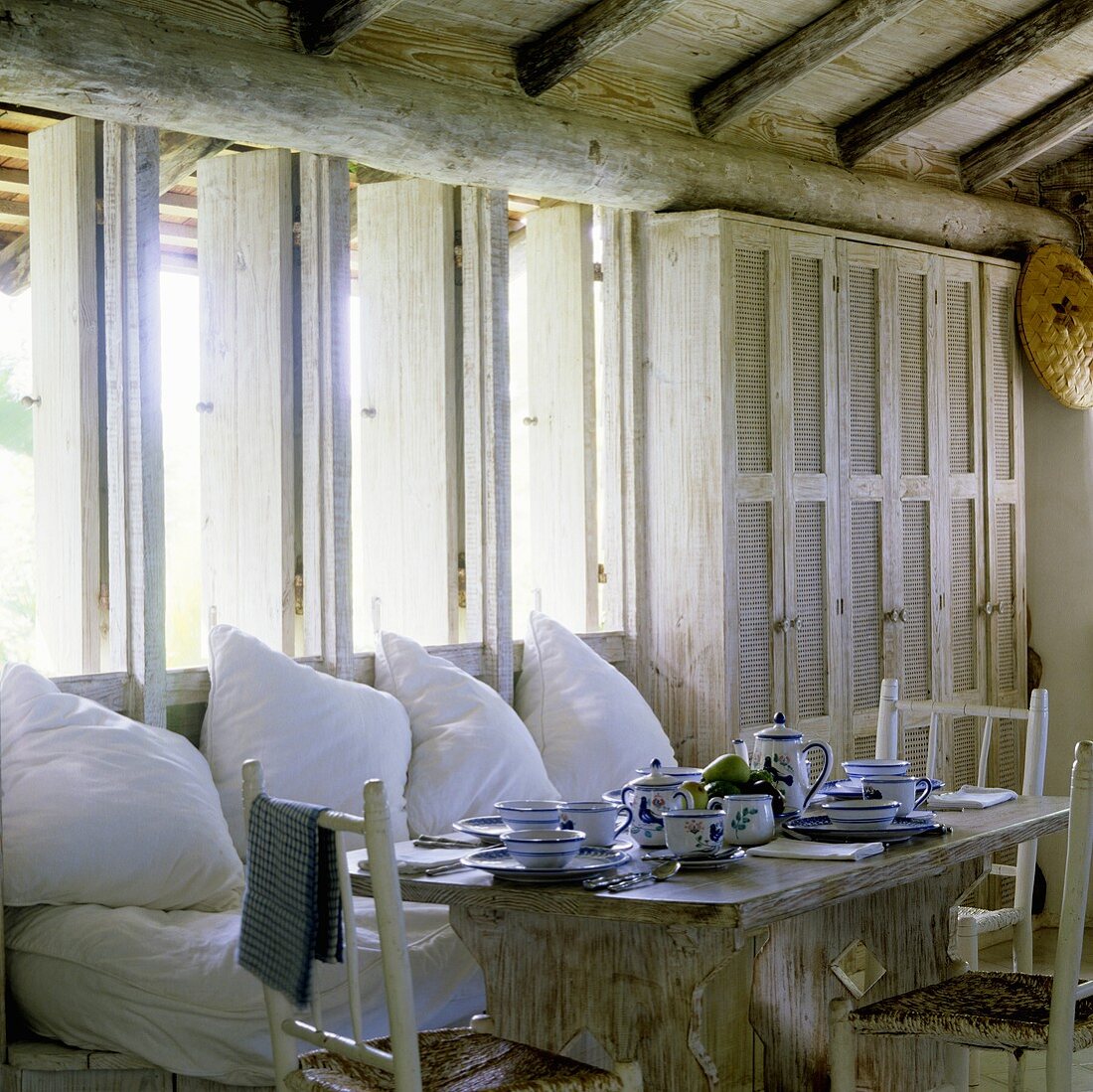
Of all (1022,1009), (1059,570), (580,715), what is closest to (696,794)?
(1022,1009)

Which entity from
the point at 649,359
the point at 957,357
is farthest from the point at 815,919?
the point at 957,357

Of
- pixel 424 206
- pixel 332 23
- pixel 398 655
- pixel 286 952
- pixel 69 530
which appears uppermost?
pixel 332 23

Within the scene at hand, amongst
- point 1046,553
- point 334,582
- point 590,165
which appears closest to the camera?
point 334,582

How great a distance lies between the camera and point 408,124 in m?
3.59

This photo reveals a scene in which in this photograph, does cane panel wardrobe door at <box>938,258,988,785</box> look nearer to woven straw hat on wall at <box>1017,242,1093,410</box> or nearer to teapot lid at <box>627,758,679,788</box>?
woven straw hat on wall at <box>1017,242,1093,410</box>

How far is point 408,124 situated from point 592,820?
1.91 metres

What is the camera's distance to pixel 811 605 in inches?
A: 175

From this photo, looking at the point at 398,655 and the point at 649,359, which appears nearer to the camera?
the point at 398,655

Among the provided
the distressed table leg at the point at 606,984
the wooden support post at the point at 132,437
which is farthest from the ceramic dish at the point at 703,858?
the wooden support post at the point at 132,437

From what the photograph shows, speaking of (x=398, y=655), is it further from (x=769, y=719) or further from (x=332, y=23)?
(x=332, y=23)

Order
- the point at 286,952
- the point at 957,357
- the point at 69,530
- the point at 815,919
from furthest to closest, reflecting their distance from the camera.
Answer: the point at 957,357 → the point at 69,530 → the point at 815,919 → the point at 286,952

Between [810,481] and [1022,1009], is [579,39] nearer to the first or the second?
[810,481]

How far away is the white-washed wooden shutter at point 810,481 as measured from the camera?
172 inches

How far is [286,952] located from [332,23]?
216cm
